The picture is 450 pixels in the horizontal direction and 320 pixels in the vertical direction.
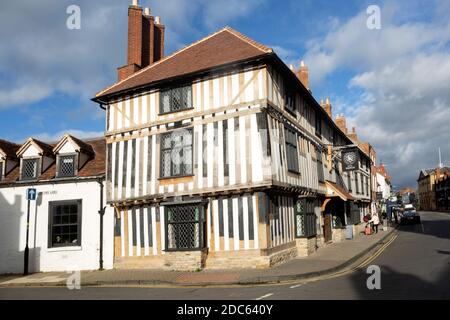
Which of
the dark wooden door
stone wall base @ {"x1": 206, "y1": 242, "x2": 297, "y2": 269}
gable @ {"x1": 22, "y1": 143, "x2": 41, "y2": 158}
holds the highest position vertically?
gable @ {"x1": 22, "y1": 143, "x2": 41, "y2": 158}

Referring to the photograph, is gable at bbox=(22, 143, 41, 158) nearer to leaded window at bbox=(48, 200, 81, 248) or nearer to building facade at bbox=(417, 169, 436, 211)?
leaded window at bbox=(48, 200, 81, 248)

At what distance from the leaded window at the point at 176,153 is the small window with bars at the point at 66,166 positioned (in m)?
4.68

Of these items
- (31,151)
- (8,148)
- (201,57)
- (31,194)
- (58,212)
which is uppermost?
(201,57)

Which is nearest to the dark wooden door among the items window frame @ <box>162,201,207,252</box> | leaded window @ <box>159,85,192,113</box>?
window frame @ <box>162,201,207,252</box>

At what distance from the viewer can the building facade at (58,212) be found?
52.3ft

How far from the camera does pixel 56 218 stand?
16500 millimetres

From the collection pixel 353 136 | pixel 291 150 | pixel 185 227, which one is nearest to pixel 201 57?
pixel 291 150

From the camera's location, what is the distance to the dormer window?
55.6 feet

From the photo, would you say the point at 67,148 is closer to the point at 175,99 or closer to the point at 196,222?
the point at 175,99

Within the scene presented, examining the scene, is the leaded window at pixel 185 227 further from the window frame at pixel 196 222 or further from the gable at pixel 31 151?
the gable at pixel 31 151

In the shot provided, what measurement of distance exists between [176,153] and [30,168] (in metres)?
7.46

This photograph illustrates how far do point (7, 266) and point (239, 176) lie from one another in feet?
36.2

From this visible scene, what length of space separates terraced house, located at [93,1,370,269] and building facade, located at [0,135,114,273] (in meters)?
0.95

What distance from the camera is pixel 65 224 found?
53.6 ft
